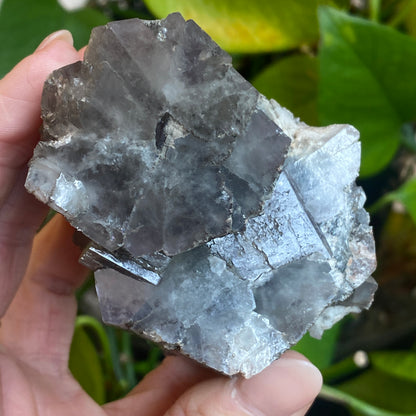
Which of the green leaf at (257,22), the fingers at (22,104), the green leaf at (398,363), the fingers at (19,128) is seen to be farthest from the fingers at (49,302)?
the green leaf at (398,363)

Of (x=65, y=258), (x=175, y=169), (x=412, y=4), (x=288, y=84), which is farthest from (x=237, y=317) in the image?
(x=412, y=4)

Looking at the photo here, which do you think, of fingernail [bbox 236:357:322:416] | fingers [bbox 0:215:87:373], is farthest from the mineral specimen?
fingers [bbox 0:215:87:373]

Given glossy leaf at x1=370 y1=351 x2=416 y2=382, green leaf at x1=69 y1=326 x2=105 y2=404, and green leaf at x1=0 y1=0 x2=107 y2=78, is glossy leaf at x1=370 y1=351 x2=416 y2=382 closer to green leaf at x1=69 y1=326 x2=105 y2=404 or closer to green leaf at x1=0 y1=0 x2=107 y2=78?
green leaf at x1=69 y1=326 x2=105 y2=404

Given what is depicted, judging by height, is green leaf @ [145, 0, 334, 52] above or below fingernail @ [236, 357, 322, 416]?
above

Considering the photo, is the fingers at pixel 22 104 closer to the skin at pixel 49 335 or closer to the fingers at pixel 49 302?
the skin at pixel 49 335

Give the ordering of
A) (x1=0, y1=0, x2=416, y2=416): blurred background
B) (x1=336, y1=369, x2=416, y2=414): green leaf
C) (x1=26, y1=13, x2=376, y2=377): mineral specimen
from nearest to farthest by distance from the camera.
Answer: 1. (x1=26, y1=13, x2=376, y2=377): mineral specimen
2. (x1=0, y1=0, x2=416, y2=416): blurred background
3. (x1=336, y1=369, x2=416, y2=414): green leaf

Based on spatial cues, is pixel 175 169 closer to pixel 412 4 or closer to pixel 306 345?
pixel 306 345

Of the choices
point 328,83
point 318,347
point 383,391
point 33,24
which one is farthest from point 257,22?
point 383,391
